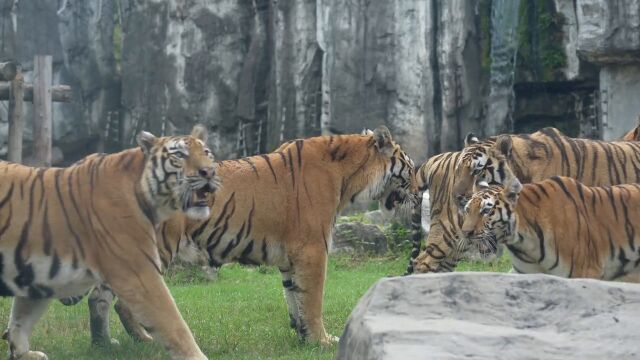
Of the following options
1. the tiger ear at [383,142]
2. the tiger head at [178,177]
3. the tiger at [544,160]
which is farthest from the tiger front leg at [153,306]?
the tiger at [544,160]

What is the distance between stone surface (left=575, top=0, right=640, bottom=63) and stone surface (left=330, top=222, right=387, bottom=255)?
375 centimetres

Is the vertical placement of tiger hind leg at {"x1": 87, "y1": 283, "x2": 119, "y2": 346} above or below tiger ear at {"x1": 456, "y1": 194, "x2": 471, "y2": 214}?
below

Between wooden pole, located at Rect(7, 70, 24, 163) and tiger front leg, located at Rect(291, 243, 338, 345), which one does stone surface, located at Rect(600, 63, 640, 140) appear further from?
tiger front leg, located at Rect(291, 243, 338, 345)

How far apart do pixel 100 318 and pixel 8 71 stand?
177 inches

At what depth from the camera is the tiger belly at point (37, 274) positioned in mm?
5789

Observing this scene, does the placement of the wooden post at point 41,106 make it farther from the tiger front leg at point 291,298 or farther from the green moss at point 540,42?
the green moss at point 540,42

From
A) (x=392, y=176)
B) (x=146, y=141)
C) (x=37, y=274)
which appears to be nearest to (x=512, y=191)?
(x=392, y=176)

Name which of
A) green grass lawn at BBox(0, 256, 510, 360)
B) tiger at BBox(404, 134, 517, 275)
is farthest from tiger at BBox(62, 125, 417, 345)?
tiger at BBox(404, 134, 517, 275)

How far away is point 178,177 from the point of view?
19.5 ft

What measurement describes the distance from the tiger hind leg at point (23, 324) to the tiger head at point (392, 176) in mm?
2477

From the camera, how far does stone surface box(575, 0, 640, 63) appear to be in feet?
44.8

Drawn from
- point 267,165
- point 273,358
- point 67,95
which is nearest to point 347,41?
point 67,95

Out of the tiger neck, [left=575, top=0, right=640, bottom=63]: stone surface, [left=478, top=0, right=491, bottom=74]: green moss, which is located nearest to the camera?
the tiger neck

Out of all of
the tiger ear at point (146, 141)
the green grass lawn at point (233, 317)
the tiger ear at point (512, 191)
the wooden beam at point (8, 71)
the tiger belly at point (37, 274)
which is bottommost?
the green grass lawn at point (233, 317)
